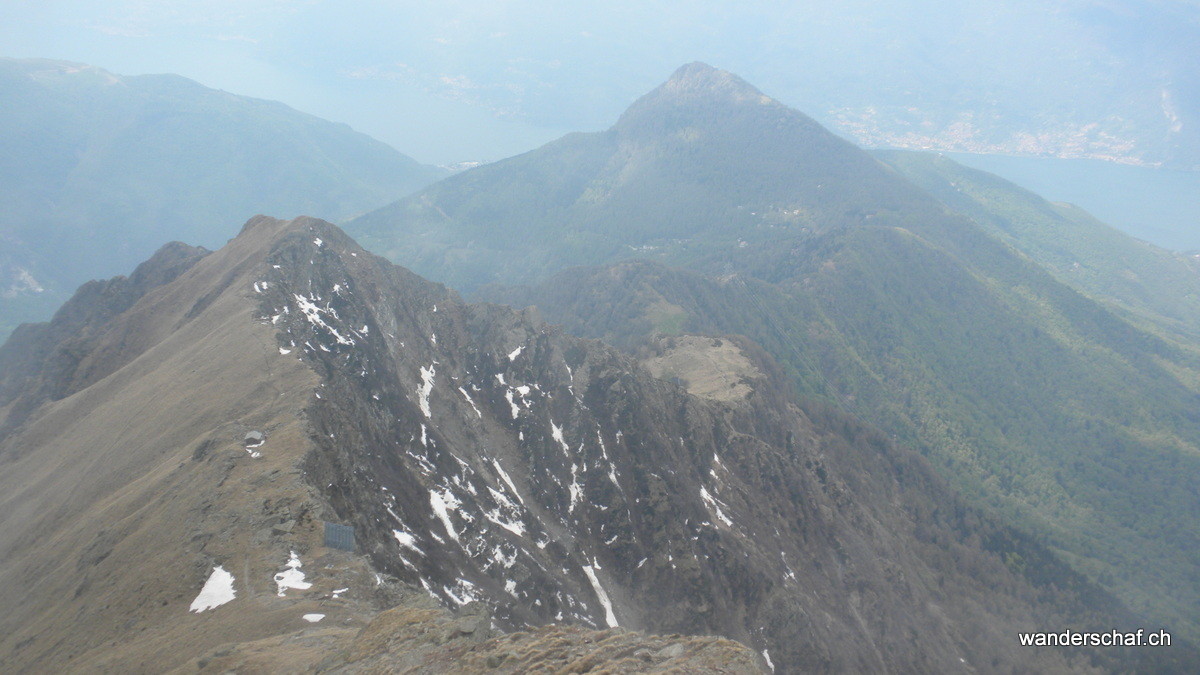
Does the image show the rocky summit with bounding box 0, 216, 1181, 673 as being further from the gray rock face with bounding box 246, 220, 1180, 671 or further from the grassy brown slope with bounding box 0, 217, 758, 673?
the gray rock face with bounding box 246, 220, 1180, 671

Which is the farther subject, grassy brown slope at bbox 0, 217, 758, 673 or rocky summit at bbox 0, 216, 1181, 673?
rocky summit at bbox 0, 216, 1181, 673

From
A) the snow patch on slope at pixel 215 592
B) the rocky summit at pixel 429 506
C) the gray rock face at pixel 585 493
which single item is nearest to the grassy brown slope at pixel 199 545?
the rocky summit at pixel 429 506

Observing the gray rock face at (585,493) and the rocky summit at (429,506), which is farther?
the gray rock face at (585,493)

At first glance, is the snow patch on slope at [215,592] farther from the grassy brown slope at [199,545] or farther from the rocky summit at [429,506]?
the grassy brown slope at [199,545]

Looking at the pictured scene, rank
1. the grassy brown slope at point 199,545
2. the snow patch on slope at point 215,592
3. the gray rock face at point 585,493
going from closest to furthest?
the grassy brown slope at point 199,545 < the snow patch on slope at point 215,592 < the gray rock face at point 585,493

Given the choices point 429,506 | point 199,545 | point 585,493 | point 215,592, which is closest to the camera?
point 215,592

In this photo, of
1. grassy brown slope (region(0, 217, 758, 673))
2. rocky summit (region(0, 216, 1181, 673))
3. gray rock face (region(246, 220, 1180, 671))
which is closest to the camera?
grassy brown slope (region(0, 217, 758, 673))

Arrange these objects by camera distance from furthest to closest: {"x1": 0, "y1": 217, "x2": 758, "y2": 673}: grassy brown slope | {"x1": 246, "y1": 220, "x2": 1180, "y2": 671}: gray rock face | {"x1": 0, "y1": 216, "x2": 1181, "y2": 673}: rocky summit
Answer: {"x1": 246, "y1": 220, "x2": 1180, "y2": 671}: gray rock face < {"x1": 0, "y1": 216, "x2": 1181, "y2": 673}: rocky summit < {"x1": 0, "y1": 217, "x2": 758, "y2": 673}: grassy brown slope

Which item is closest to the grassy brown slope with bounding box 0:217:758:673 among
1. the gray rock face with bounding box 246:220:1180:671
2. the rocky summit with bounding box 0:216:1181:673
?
the rocky summit with bounding box 0:216:1181:673

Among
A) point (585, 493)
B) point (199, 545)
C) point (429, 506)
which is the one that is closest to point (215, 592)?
point (199, 545)

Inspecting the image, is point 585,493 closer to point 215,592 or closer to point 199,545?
point 199,545

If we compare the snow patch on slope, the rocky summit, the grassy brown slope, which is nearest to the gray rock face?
the rocky summit
